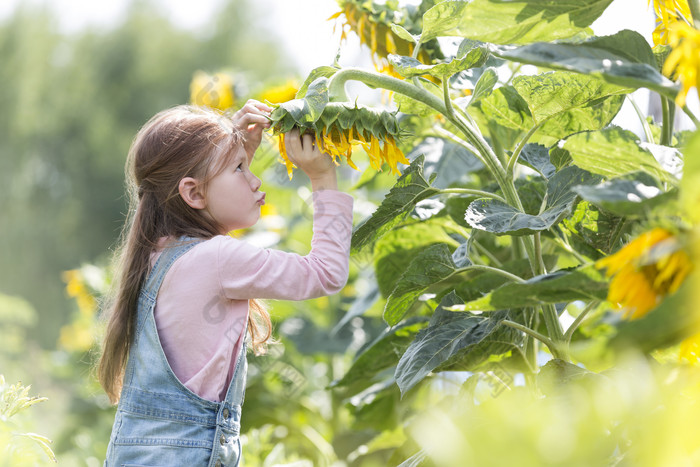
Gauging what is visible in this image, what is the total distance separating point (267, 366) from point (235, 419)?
2.38ft

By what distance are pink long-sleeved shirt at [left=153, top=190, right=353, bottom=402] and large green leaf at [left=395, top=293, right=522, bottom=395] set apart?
4.0 inches

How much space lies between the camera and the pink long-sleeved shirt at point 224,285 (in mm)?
622

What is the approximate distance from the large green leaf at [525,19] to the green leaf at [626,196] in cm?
13

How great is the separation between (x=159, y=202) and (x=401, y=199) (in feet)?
0.88

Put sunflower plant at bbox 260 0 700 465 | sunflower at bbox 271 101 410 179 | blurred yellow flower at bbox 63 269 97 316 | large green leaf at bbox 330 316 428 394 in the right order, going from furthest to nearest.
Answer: blurred yellow flower at bbox 63 269 97 316, large green leaf at bbox 330 316 428 394, sunflower at bbox 271 101 410 179, sunflower plant at bbox 260 0 700 465

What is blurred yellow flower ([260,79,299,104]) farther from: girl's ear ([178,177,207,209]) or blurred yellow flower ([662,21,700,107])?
blurred yellow flower ([662,21,700,107])

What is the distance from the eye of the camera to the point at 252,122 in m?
0.68

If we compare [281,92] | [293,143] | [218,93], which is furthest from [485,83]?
[218,93]

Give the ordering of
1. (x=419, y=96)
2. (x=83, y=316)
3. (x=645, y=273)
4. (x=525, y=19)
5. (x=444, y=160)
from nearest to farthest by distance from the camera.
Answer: (x=645, y=273) < (x=525, y=19) < (x=419, y=96) < (x=444, y=160) < (x=83, y=316)

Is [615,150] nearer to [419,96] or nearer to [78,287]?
[419,96]

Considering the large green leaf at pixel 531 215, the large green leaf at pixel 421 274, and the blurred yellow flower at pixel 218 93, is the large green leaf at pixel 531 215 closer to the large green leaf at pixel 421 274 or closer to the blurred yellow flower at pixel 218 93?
the large green leaf at pixel 421 274

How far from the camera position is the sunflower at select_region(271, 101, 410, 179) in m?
0.50

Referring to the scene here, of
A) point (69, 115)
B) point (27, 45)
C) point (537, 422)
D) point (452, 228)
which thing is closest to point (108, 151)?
point (69, 115)

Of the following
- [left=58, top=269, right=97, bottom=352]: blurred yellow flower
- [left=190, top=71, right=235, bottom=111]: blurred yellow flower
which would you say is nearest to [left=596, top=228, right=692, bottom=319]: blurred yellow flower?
[left=190, top=71, right=235, bottom=111]: blurred yellow flower
